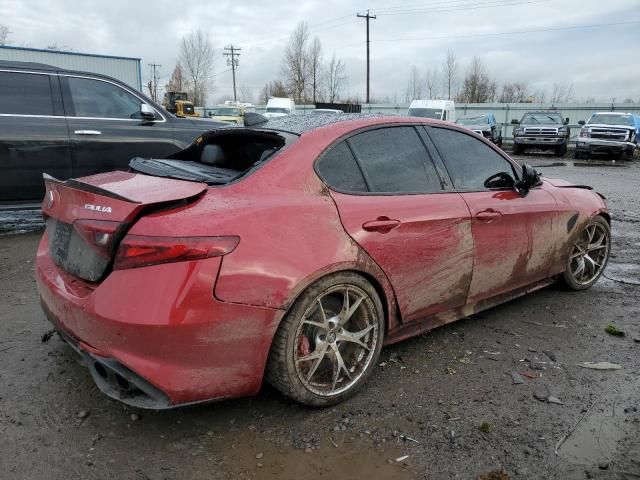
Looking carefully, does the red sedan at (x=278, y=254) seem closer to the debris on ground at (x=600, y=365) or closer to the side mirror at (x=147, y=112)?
the debris on ground at (x=600, y=365)

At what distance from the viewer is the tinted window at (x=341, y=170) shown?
2.80m

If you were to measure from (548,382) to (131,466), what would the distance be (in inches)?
89.9

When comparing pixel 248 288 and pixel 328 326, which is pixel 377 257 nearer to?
pixel 328 326

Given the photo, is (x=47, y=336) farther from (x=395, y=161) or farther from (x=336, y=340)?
(x=395, y=161)

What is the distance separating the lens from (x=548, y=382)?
310cm

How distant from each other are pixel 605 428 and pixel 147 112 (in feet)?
19.0

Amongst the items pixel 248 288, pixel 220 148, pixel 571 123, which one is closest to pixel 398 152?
pixel 220 148

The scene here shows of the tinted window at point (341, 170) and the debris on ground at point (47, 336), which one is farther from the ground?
the tinted window at point (341, 170)

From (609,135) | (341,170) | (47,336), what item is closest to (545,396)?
(341,170)

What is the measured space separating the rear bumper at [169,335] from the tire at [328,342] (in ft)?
0.37

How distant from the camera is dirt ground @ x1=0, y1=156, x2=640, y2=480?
232 cm

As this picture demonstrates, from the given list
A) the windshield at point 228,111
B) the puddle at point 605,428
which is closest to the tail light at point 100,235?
A: the puddle at point 605,428

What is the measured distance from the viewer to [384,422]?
2660 mm

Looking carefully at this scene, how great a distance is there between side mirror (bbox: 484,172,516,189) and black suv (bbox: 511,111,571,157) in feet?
67.3
